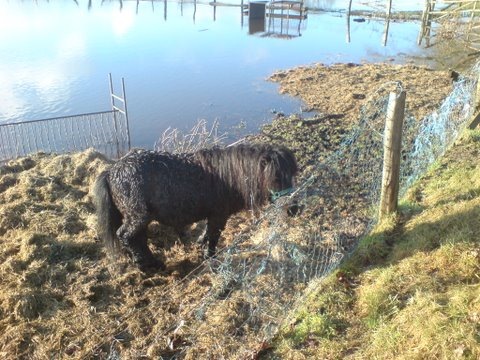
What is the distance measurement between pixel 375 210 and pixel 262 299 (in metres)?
1.88

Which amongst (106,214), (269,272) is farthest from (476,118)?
(106,214)

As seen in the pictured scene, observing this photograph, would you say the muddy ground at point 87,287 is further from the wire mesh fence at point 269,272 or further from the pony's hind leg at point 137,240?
the pony's hind leg at point 137,240

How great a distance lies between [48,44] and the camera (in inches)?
845

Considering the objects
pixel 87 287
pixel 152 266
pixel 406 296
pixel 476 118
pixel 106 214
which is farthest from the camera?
pixel 476 118

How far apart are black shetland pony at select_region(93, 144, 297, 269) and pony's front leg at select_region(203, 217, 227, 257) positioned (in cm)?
6

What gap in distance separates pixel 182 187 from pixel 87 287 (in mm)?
1552

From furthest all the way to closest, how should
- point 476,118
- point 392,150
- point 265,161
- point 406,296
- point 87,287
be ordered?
point 476,118
point 87,287
point 265,161
point 392,150
point 406,296

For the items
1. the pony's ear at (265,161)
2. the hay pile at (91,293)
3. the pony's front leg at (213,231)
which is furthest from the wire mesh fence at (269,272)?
the pony's ear at (265,161)

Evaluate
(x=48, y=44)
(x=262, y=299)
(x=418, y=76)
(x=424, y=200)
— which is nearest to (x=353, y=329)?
(x=262, y=299)

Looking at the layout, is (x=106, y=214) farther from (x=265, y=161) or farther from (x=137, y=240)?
(x=265, y=161)

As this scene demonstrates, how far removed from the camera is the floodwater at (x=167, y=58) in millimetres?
13297

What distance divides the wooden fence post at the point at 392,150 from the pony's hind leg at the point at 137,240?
2.74 metres

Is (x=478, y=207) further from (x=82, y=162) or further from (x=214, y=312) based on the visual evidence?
(x=82, y=162)

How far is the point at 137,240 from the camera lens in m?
4.97
